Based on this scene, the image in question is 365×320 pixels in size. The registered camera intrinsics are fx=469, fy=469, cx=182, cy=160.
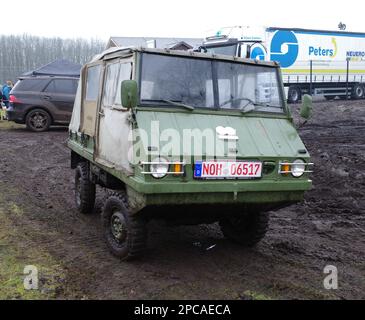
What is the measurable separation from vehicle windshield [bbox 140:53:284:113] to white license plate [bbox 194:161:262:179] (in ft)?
2.67

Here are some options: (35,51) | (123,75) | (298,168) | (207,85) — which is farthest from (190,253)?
(35,51)

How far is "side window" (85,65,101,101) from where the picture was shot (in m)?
6.03

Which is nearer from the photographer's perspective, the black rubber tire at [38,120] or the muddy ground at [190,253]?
the muddy ground at [190,253]

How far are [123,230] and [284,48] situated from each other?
20.4 meters

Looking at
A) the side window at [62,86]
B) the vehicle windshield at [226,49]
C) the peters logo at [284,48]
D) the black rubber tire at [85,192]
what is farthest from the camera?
the peters logo at [284,48]

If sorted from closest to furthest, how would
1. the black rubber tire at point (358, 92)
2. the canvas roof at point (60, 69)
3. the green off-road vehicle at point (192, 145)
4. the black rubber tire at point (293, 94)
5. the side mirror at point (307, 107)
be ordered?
the green off-road vehicle at point (192, 145) → the side mirror at point (307, 107) → the canvas roof at point (60, 69) → the black rubber tire at point (293, 94) → the black rubber tire at point (358, 92)

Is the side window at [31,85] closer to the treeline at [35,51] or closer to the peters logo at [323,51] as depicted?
the peters logo at [323,51]

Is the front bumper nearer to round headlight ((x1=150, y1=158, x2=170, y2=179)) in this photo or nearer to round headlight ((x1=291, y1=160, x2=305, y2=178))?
round headlight ((x1=150, y1=158, x2=170, y2=179))

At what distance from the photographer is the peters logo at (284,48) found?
2291cm

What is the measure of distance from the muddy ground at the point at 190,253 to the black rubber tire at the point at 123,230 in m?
0.13

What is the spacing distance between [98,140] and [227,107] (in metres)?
1.62

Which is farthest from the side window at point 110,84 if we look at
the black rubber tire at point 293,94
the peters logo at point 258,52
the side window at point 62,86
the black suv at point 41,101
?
the black rubber tire at point 293,94
